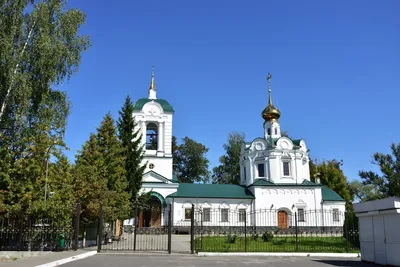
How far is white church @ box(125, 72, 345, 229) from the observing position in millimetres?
38562

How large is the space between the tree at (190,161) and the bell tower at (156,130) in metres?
20.5

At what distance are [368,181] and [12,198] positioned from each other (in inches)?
771

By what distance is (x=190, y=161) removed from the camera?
62.2 metres

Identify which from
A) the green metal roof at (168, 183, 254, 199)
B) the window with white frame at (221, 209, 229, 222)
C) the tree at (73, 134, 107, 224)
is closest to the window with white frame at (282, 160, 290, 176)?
the green metal roof at (168, 183, 254, 199)

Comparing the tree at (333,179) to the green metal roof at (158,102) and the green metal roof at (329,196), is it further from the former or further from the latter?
the green metal roof at (158,102)

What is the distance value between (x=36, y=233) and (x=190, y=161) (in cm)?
4448

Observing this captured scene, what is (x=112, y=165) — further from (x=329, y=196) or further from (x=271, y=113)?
(x=329, y=196)

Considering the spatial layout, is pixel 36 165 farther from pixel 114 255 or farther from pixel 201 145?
pixel 201 145

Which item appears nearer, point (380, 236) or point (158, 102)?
point (380, 236)

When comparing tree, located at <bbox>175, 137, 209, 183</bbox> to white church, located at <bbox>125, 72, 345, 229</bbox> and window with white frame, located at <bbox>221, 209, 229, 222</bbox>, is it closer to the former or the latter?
white church, located at <bbox>125, 72, 345, 229</bbox>

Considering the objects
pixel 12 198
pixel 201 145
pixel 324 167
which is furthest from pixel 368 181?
pixel 201 145

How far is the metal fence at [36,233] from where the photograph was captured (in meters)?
17.7

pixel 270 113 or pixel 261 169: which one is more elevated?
pixel 270 113

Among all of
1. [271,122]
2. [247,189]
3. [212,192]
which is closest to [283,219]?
[247,189]
